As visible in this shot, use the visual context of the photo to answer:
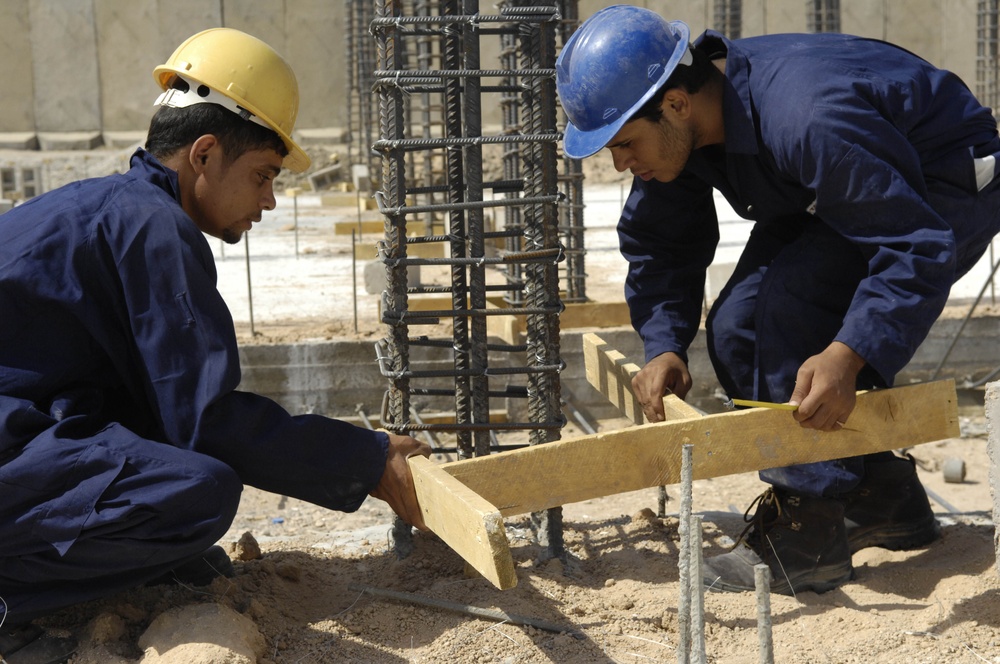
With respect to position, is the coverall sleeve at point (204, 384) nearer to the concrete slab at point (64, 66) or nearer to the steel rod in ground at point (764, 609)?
the steel rod in ground at point (764, 609)

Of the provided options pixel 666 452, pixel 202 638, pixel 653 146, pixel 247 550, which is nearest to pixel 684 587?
pixel 666 452

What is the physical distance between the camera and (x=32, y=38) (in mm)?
24250

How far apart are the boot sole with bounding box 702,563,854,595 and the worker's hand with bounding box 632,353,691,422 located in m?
0.51

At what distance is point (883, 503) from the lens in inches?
126

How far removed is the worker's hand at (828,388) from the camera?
8.45ft

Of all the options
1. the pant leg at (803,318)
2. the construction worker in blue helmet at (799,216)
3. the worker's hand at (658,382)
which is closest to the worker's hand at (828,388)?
the construction worker in blue helmet at (799,216)

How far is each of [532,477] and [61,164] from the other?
70.5 feet

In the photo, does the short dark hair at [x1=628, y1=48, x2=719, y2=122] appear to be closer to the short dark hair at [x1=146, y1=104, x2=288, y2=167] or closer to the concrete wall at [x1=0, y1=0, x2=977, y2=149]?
the short dark hair at [x1=146, y1=104, x2=288, y2=167]

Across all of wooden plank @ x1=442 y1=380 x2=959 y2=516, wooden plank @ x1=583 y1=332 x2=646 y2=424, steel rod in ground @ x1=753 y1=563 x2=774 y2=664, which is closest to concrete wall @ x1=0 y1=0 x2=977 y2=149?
wooden plank @ x1=583 y1=332 x2=646 y2=424

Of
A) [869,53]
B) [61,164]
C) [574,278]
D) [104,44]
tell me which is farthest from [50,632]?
[104,44]

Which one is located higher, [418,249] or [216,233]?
[216,233]

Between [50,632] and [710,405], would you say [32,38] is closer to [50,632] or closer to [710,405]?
[710,405]

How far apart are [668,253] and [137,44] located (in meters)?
23.8

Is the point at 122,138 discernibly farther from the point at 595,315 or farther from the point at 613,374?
the point at 613,374
